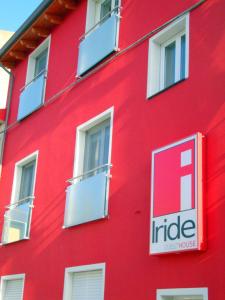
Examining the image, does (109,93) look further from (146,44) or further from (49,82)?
(49,82)

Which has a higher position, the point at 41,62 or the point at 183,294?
the point at 41,62

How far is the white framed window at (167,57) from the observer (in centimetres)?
937

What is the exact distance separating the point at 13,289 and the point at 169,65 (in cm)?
646

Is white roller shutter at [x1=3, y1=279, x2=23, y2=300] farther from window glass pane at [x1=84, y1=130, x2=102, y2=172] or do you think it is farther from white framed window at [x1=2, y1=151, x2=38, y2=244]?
window glass pane at [x1=84, y1=130, x2=102, y2=172]

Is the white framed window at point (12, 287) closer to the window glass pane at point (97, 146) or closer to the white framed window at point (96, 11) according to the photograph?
the window glass pane at point (97, 146)

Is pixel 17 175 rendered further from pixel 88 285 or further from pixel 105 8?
pixel 88 285

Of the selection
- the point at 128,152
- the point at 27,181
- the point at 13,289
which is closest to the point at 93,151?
the point at 128,152

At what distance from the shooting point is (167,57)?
9898 mm

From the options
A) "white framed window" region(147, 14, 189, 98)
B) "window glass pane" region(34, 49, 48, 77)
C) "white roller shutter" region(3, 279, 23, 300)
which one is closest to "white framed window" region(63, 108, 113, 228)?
"white framed window" region(147, 14, 189, 98)

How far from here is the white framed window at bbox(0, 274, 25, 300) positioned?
12.1 meters

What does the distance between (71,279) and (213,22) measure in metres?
5.53

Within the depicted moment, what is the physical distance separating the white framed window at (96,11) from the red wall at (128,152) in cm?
24

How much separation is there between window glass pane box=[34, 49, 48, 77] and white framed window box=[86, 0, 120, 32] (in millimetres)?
2696

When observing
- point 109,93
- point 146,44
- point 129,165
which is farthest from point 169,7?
point 129,165
